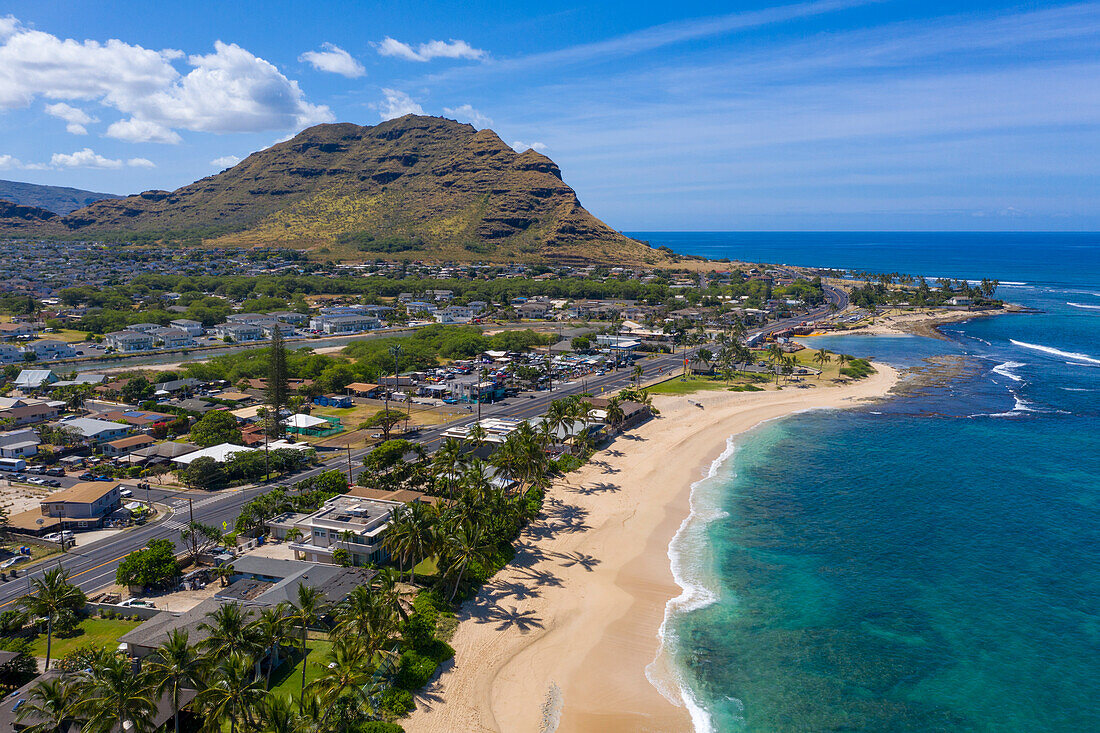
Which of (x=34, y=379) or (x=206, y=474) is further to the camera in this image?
(x=34, y=379)

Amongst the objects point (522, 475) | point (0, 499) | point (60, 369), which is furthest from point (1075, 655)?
point (60, 369)

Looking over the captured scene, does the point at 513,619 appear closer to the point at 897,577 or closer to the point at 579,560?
the point at 579,560

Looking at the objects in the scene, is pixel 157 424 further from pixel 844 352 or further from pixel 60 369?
pixel 844 352

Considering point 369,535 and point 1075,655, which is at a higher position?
point 369,535

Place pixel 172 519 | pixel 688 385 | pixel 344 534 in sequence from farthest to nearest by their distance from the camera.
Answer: pixel 688 385, pixel 172 519, pixel 344 534

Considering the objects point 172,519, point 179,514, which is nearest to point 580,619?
point 172,519

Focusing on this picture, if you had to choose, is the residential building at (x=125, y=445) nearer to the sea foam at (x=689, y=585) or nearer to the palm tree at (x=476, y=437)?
the palm tree at (x=476, y=437)

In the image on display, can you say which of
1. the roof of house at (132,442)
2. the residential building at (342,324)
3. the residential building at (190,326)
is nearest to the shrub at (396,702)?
the roof of house at (132,442)
